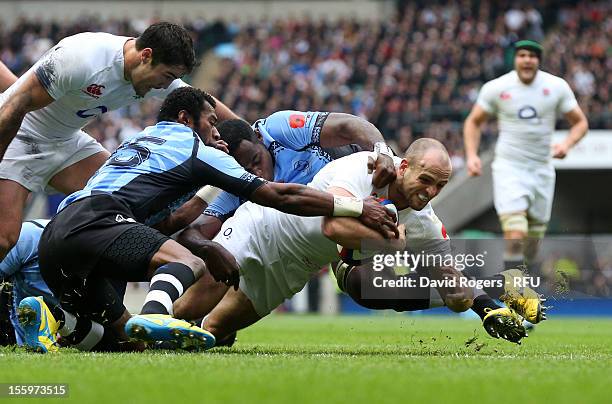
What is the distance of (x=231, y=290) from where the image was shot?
7289mm

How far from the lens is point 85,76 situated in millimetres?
7191

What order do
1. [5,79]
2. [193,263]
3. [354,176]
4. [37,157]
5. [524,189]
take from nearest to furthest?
1. [193,263]
2. [354,176]
3. [37,157]
4. [5,79]
5. [524,189]

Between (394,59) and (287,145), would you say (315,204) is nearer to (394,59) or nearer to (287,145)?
(287,145)

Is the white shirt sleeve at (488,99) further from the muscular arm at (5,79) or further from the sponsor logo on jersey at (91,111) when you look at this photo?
the muscular arm at (5,79)

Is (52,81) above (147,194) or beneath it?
above

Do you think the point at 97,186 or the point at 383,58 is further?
the point at 383,58

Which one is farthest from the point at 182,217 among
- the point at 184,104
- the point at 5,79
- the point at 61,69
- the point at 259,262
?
the point at 5,79

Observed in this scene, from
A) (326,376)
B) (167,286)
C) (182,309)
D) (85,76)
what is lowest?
(182,309)

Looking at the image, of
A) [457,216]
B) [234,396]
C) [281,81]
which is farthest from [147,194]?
[281,81]

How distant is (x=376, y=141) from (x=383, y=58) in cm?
2000

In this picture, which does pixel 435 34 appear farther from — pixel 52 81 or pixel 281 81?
pixel 52 81

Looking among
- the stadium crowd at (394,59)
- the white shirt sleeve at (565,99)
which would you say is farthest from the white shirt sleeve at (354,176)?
the stadium crowd at (394,59)

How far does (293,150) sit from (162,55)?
1.34m

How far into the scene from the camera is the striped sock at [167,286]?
5.62 metres
